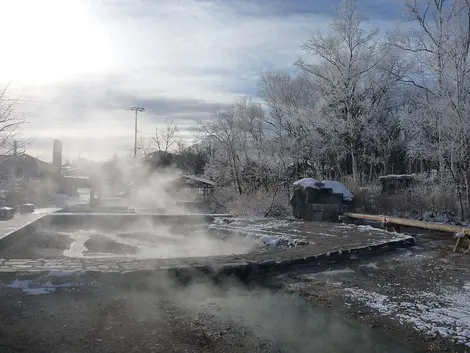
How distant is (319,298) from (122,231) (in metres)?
10.1

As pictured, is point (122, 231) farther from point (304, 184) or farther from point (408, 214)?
point (408, 214)

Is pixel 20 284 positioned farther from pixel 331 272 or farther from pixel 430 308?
pixel 430 308

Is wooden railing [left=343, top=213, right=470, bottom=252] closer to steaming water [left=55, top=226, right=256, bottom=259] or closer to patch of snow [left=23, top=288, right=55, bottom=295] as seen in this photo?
steaming water [left=55, top=226, right=256, bottom=259]

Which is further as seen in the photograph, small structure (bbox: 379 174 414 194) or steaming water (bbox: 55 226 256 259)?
small structure (bbox: 379 174 414 194)

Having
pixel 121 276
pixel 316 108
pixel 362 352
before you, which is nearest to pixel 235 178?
pixel 316 108

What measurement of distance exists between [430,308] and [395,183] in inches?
578

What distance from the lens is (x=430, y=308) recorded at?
17.1 feet

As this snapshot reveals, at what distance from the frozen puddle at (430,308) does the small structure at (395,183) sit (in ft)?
39.9

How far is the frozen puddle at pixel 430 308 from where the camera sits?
4.51 metres

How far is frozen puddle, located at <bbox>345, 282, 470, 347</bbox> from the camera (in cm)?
451

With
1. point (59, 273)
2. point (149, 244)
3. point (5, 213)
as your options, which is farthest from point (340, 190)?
point (5, 213)

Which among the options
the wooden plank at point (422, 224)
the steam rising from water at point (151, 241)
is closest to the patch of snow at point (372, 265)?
the wooden plank at point (422, 224)

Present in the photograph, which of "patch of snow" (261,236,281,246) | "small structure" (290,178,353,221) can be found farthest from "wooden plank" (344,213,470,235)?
"patch of snow" (261,236,281,246)

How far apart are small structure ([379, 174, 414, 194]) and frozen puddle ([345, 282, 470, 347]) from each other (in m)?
12.2
